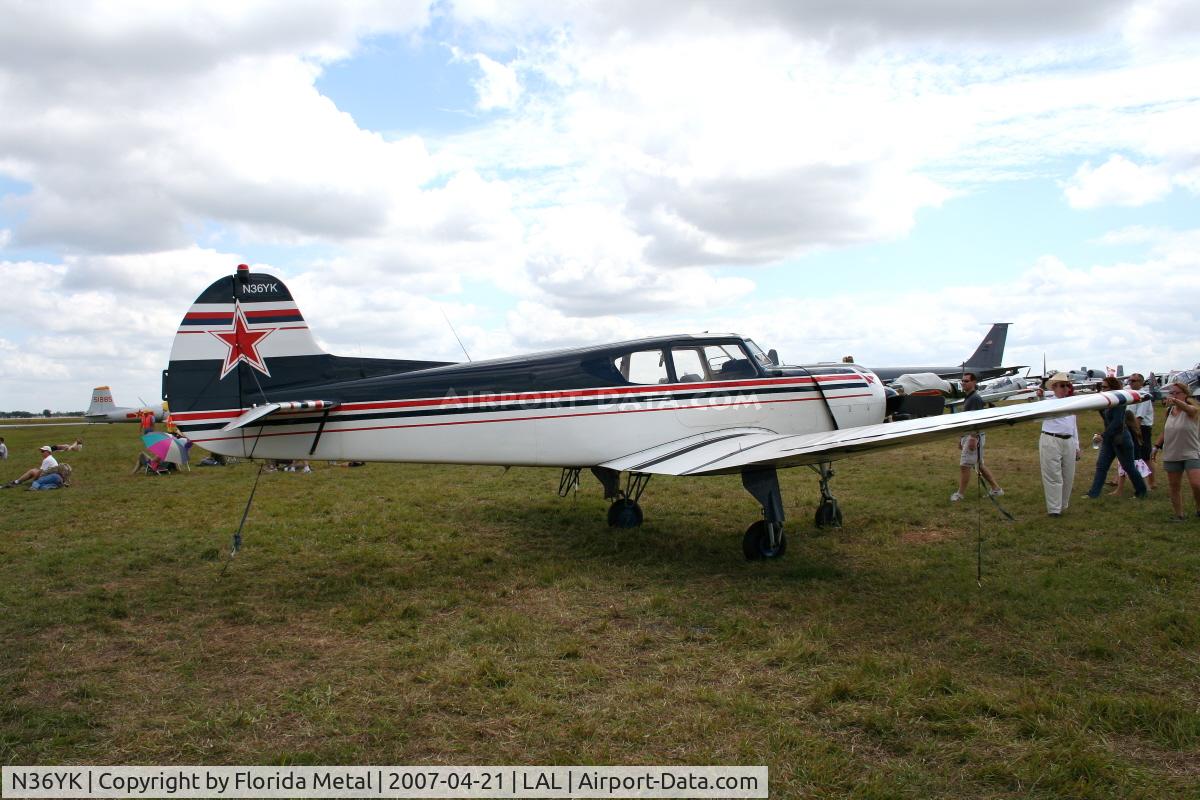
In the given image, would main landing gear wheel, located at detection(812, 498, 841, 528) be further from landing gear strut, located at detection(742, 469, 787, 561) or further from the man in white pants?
the man in white pants

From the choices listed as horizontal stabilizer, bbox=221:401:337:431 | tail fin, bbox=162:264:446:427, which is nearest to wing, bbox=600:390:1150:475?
horizontal stabilizer, bbox=221:401:337:431

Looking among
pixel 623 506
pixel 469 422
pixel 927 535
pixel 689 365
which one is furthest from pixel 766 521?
pixel 469 422

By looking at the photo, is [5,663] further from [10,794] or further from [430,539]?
[430,539]

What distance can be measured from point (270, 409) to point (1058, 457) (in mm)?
8427

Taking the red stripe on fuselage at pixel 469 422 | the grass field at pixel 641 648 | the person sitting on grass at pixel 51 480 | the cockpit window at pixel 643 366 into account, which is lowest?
the grass field at pixel 641 648

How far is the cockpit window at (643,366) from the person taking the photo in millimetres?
7812

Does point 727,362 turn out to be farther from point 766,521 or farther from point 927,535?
point 927,535

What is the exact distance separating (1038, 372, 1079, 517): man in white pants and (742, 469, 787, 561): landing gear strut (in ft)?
12.3

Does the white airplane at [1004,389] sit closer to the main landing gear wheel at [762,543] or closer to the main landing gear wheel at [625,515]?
the main landing gear wheel at [625,515]

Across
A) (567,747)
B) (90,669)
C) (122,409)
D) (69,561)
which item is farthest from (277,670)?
(122,409)

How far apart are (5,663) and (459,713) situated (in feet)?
10.3

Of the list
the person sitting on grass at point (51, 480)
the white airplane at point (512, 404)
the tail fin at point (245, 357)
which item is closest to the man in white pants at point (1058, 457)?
the white airplane at point (512, 404)

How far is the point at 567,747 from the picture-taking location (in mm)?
3557

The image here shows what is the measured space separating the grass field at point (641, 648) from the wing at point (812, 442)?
978mm
